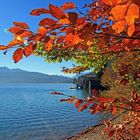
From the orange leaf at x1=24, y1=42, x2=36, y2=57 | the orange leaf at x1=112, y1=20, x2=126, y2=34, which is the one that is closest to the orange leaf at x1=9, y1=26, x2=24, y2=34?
the orange leaf at x1=24, y1=42, x2=36, y2=57

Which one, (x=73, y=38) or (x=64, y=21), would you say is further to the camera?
(x=73, y=38)

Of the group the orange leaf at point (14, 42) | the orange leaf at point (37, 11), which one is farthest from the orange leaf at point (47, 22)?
the orange leaf at point (14, 42)

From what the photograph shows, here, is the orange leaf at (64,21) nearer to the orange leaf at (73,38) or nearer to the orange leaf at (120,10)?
the orange leaf at (73,38)

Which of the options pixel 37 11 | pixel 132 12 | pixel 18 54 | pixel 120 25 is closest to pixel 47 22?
pixel 37 11

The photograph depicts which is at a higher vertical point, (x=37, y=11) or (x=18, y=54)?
(x=37, y=11)

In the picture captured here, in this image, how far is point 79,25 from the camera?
1.99 m

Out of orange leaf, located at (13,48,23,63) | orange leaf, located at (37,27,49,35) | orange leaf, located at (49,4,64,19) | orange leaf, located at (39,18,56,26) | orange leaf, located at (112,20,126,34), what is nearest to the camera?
orange leaf, located at (112,20,126,34)

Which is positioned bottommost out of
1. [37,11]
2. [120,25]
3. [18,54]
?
[18,54]

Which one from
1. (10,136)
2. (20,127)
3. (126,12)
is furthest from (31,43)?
(20,127)

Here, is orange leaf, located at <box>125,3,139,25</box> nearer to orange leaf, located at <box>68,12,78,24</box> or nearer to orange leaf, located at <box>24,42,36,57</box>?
orange leaf, located at <box>68,12,78,24</box>

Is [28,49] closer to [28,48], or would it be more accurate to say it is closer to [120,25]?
[28,48]

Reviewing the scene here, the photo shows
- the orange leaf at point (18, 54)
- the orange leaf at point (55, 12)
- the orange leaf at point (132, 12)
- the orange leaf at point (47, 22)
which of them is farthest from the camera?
the orange leaf at point (18, 54)

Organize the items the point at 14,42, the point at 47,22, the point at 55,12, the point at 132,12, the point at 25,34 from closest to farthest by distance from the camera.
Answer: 1. the point at 132,12
2. the point at 55,12
3. the point at 47,22
4. the point at 25,34
5. the point at 14,42

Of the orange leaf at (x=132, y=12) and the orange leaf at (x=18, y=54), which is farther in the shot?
the orange leaf at (x=18, y=54)
